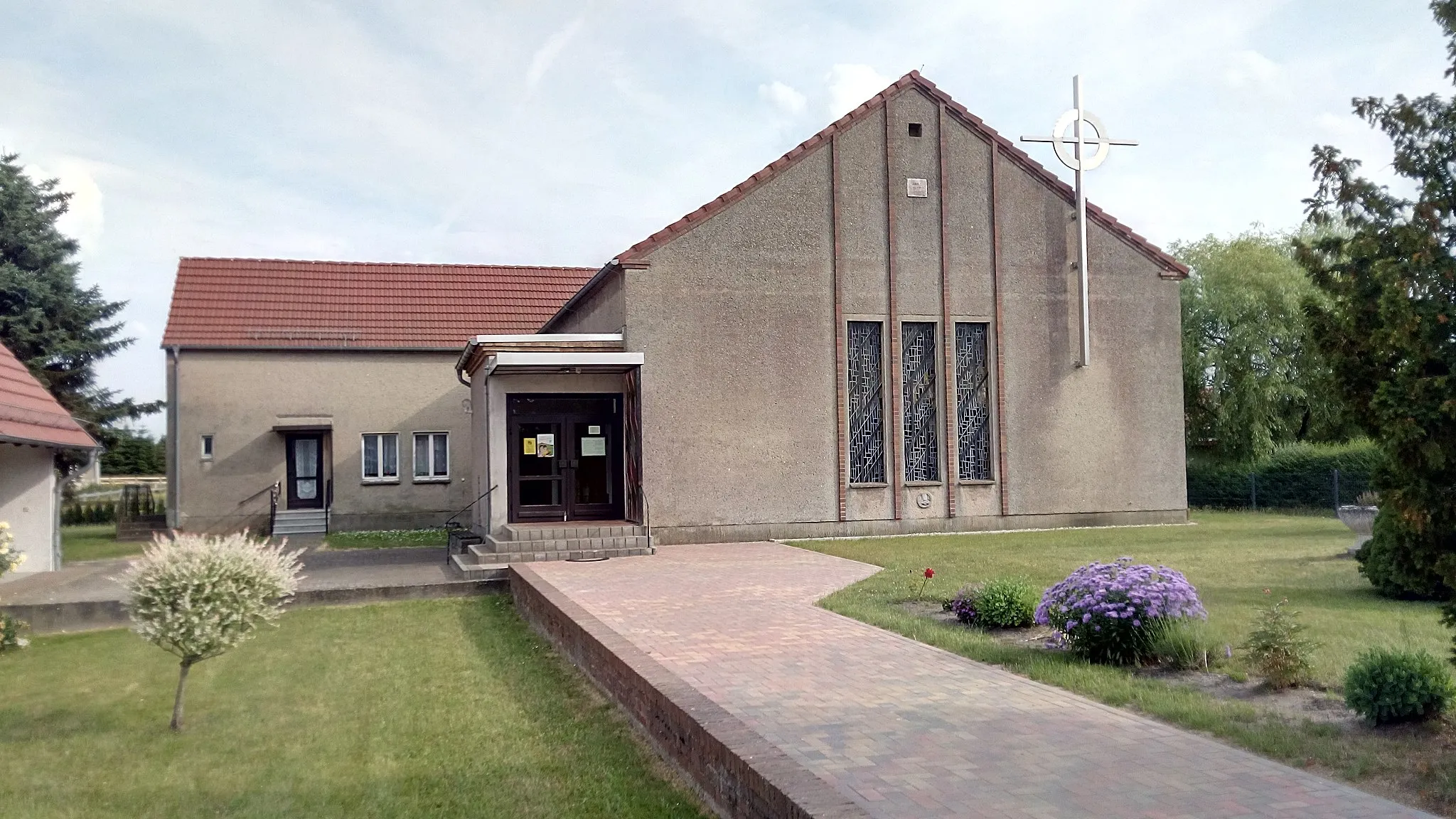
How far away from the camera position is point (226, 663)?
36.6 feet

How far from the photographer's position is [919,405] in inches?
846

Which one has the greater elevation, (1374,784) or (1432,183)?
(1432,183)

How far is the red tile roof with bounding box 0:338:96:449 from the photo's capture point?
16.5 meters

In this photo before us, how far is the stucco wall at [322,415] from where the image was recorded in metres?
27.4

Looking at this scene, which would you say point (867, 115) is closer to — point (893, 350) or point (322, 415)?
point (893, 350)

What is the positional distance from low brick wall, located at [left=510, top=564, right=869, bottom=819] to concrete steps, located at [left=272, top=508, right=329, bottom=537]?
19.2 metres

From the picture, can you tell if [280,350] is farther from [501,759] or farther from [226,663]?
[501,759]

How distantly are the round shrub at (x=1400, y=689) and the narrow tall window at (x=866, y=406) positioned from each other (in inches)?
577

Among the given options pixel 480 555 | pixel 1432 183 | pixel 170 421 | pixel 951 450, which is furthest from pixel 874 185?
pixel 170 421

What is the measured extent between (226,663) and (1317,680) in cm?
1007

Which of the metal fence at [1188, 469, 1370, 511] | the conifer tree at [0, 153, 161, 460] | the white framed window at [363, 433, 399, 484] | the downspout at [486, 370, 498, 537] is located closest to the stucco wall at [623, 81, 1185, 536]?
the downspout at [486, 370, 498, 537]

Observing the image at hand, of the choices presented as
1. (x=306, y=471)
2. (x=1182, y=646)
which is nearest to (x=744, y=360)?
(x=1182, y=646)

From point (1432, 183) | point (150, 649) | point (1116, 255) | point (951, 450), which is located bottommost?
point (150, 649)

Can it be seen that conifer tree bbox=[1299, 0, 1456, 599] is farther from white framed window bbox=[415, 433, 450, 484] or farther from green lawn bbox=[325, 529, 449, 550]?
white framed window bbox=[415, 433, 450, 484]
